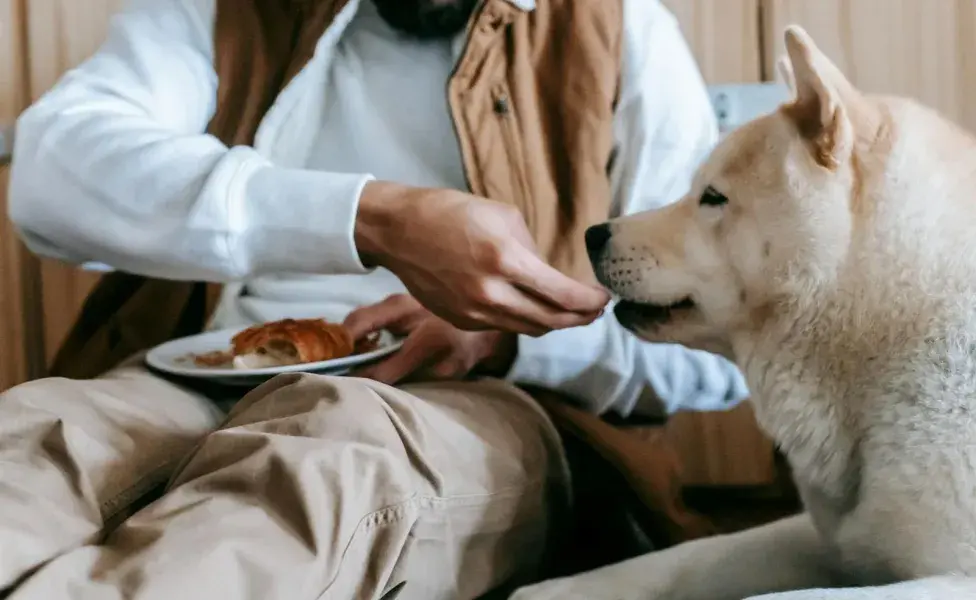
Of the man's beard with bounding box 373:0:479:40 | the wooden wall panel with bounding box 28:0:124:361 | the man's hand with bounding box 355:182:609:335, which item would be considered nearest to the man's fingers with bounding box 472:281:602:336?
the man's hand with bounding box 355:182:609:335

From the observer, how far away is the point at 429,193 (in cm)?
80

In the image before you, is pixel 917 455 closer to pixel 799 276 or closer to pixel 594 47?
pixel 799 276

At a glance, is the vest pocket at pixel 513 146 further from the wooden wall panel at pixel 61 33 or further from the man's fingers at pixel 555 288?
the wooden wall panel at pixel 61 33

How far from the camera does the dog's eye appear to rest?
0.71 metres

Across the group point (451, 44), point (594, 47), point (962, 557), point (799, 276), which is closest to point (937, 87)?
point (594, 47)

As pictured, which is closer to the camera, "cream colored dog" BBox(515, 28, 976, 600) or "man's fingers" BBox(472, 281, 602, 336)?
"cream colored dog" BBox(515, 28, 976, 600)

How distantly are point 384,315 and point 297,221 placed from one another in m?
0.16

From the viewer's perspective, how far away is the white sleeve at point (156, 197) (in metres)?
0.81

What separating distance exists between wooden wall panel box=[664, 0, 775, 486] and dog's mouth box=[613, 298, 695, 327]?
517 mm

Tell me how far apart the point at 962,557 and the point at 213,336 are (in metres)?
0.74

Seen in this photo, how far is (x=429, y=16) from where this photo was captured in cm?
105

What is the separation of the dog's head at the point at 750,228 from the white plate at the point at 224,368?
9.4 inches

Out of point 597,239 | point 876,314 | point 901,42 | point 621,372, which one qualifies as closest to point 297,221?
point 597,239

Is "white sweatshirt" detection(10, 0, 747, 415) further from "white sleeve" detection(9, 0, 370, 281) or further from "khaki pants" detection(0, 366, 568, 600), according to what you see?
"khaki pants" detection(0, 366, 568, 600)
